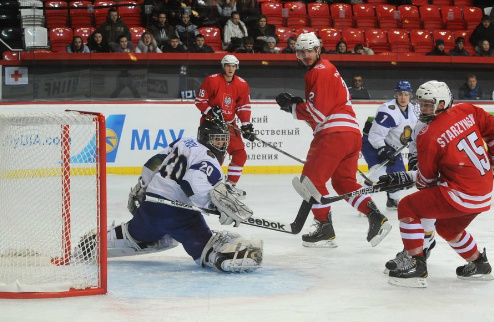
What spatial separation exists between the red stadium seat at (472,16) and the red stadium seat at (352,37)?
1.76 metres

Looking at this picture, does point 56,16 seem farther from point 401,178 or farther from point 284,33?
point 401,178

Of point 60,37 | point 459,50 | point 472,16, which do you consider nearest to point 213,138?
point 60,37

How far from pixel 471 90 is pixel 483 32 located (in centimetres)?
144

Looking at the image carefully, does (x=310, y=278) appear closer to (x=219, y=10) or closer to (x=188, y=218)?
(x=188, y=218)

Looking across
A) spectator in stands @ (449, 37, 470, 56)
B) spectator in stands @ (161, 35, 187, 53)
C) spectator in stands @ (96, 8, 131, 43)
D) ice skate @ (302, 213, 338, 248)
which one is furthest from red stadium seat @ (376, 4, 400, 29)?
ice skate @ (302, 213, 338, 248)

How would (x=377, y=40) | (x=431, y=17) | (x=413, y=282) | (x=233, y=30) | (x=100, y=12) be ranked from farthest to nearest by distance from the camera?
1. (x=431, y=17)
2. (x=377, y=40)
3. (x=233, y=30)
4. (x=100, y=12)
5. (x=413, y=282)

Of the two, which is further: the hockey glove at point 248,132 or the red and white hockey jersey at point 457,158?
the hockey glove at point 248,132

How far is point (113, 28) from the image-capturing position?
31.3ft

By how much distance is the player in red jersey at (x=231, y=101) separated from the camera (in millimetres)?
7703

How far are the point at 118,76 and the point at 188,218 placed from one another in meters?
5.20

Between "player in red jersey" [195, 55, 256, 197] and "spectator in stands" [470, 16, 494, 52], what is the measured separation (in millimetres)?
4394

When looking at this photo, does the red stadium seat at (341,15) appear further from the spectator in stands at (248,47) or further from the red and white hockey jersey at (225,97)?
the red and white hockey jersey at (225,97)

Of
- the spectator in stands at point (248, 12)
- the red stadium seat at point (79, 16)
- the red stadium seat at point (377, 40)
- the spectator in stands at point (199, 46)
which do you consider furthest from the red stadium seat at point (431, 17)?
the red stadium seat at point (79, 16)

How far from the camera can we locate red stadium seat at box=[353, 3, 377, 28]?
11398mm
